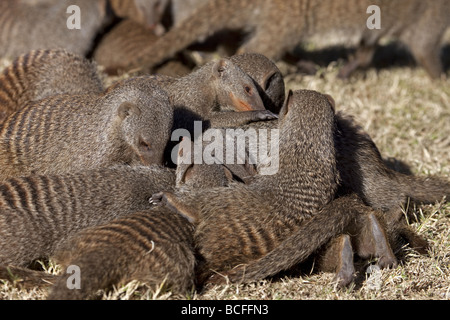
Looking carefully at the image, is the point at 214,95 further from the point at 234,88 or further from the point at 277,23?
the point at 277,23

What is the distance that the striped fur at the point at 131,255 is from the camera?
2.22m

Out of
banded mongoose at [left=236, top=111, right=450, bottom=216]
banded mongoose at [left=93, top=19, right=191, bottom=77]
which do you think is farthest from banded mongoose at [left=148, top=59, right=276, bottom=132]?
banded mongoose at [left=93, top=19, right=191, bottom=77]

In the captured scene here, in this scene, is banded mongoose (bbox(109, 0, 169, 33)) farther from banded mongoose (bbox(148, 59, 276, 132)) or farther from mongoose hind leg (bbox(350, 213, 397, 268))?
mongoose hind leg (bbox(350, 213, 397, 268))

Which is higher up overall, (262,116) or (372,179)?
(262,116)

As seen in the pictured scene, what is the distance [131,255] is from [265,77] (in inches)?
58.4

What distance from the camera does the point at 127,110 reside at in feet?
9.91

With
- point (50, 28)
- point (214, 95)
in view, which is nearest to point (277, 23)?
point (214, 95)

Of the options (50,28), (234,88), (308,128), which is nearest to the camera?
(308,128)

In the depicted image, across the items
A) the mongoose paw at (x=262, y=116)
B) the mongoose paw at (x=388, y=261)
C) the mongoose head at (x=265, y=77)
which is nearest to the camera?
the mongoose paw at (x=388, y=261)

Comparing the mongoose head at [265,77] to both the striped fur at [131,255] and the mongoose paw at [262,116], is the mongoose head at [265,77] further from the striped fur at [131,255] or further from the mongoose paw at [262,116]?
the striped fur at [131,255]

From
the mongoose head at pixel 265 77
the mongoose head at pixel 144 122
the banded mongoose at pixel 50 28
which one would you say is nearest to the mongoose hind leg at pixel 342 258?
the mongoose head at pixel 144 122

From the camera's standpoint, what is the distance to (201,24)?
4891 millimetres
